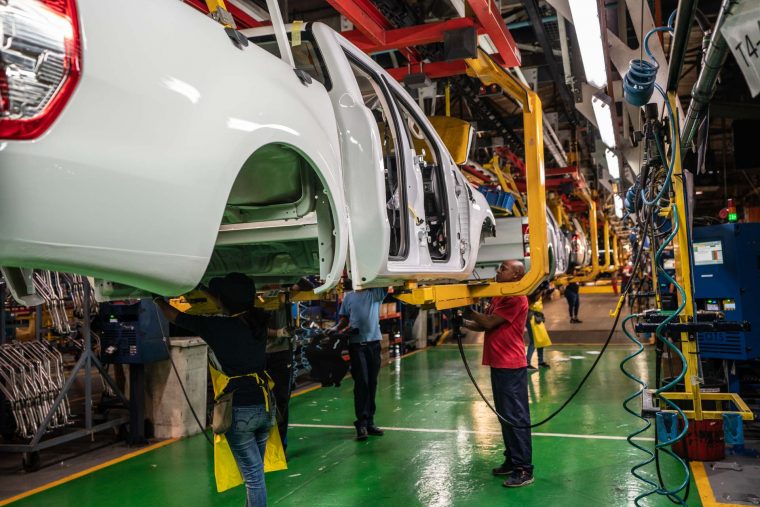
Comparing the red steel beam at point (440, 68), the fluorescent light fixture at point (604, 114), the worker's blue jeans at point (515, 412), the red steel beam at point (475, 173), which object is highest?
the red steel beam at point (440, 68)

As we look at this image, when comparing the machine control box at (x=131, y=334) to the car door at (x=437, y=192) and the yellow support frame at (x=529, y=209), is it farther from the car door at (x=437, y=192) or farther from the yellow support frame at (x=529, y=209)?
the yellow support frame at (x=529, y=209)

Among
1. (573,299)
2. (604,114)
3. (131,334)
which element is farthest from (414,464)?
(573,299)

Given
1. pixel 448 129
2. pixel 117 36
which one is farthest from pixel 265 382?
pixel 448 129

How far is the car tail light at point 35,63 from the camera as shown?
1.30 metres

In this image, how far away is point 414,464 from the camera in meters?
5.27

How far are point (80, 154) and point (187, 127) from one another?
36 cm

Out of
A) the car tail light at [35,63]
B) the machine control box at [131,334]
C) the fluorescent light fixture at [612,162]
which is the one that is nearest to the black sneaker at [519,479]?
the machine control box at [131,334]

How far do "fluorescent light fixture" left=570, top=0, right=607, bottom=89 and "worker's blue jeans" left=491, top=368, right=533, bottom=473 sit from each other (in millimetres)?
2611

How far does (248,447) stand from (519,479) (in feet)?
7.54

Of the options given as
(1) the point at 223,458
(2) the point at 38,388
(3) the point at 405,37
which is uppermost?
(3) the point at 405,37

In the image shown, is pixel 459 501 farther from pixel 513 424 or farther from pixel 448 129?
pixel 448 129

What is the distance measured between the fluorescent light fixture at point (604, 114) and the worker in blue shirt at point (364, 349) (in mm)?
3017

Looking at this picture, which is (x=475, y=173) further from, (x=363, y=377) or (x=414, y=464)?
(x=414, y=464)

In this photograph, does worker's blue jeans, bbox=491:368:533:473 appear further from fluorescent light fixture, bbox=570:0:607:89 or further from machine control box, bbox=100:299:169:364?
machine control box, bbox=100:299:169:364
